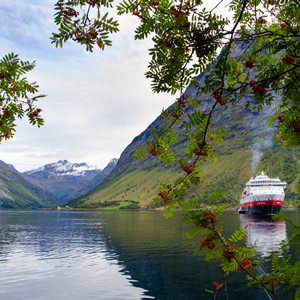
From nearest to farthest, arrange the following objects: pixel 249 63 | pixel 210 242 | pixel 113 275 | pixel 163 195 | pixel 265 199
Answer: pixel 163 195 → pixel 210 242 → pixel 249 63 → pixel 113 275 → pixel 265 199

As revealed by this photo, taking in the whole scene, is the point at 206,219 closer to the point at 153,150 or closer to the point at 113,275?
the point at 153,150

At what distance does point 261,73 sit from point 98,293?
24.4 metres

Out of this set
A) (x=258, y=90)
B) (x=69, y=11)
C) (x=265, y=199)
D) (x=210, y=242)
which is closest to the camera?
(x=69, y=11)

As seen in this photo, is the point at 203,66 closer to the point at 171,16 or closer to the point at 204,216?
the point at 171,16

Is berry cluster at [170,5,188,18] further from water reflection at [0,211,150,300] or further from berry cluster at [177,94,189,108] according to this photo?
water reflection at [0,211,150,300]

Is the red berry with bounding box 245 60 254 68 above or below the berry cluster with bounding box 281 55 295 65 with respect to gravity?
above

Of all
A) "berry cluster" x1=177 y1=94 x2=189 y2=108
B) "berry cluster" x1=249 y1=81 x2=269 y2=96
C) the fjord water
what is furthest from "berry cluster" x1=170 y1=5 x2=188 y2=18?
the fjord water

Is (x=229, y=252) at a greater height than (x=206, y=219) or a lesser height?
lesser

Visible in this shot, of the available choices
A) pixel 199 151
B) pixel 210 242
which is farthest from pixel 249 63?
pixel 210 242

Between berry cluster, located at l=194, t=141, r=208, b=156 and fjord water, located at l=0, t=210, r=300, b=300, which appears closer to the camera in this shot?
berry cluster, located at l=194, t=141, r=208, b=156

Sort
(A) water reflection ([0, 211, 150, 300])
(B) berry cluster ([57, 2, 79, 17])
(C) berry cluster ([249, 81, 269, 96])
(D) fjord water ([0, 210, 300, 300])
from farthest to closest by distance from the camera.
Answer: (A) water reflection ([0, 211, 150, 300]) < (D) fjord water ([0, 210, 300, 300]) < (C) berry cluster ([249, 81, 269, 96]) < (B) berry cluster ([57, 2, 79, 17])

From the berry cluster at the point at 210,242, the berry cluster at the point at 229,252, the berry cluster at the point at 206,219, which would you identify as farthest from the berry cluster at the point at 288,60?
the berry cluster at the point at 229,252

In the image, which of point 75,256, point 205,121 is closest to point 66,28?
point 205,121

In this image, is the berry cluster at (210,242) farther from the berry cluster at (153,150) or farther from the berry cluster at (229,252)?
the berry cluster at (153,150)
